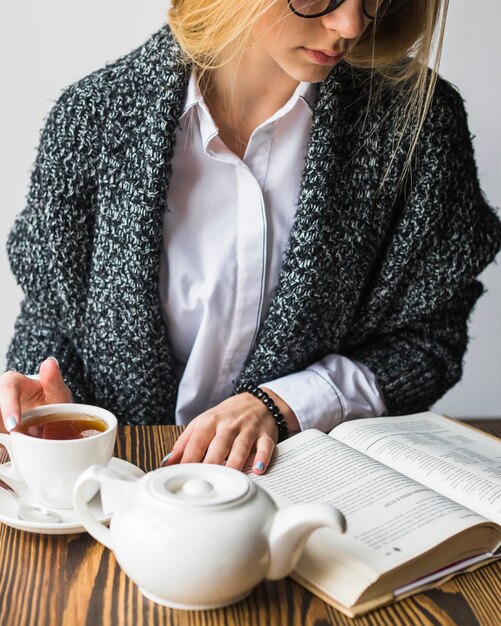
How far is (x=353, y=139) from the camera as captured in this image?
121 centimetres

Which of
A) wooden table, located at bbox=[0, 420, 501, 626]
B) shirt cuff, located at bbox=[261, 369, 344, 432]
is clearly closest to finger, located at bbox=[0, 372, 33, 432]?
wooden table, located at bbox=[0, 420, 501, 626]

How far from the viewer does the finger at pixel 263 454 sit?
2.85ft

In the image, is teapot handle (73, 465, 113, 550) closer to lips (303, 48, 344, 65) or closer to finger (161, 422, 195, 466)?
finger (161, 422, 195, 466)

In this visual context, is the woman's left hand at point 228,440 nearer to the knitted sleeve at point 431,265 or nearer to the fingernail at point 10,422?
the fingernail at point 10,422

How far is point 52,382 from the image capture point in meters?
0.98

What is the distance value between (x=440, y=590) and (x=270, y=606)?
6.4 inches

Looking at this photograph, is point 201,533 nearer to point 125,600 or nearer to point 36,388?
point 125,600

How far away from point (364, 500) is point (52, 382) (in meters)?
0.43

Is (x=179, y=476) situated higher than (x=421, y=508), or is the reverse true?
(x=179, y=476)

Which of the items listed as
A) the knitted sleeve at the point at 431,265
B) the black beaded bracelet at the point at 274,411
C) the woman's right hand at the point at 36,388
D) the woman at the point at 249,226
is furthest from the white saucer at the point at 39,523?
the knitted sleeve at the point at 431,265

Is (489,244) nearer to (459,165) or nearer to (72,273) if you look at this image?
(459,165)

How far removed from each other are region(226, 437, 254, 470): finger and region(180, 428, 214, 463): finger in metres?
0.03

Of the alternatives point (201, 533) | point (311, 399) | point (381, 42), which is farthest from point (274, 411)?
point (381, 42)

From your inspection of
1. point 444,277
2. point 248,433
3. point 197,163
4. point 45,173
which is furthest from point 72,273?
point 444,277
